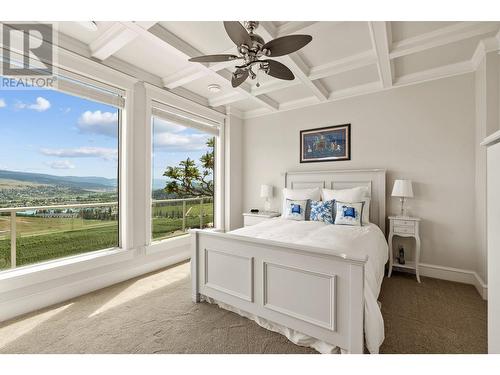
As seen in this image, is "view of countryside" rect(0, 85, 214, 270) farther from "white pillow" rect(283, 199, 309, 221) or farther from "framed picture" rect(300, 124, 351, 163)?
"white pillow" rect(283, 199, 309, 221)

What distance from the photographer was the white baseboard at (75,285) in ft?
7.15

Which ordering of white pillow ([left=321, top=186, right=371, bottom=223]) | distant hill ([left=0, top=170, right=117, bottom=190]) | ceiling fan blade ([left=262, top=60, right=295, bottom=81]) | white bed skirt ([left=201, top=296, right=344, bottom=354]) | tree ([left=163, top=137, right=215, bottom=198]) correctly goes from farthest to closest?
tree ([left=163, top=137, right=215, bottom=198]) < white pillow ([left=321, top=186, right=371, bottom=223]) < distant hill ([left=0, top=170, right=117, bottom=190]) < ceiling fan blade ([left=262, top=60, right=295, bottom=81]) < white bed skirt ([left=201, top=296, right=344, bottom=354])

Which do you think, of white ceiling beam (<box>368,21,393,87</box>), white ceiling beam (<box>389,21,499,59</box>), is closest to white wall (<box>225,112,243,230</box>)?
white ceiling beam (<box>368,21,393,87</box>)

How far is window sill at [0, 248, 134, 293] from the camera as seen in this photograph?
7.06 feet

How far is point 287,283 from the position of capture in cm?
177

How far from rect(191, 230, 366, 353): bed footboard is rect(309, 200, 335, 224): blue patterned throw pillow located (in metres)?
1.58

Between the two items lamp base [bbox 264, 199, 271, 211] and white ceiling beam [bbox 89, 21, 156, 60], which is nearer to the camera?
white ceiling beam [bbox 89, 21, 156, 60]

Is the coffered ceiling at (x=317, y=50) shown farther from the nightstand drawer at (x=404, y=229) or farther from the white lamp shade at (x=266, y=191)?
the nightstand drawer at (x=404, y=229)

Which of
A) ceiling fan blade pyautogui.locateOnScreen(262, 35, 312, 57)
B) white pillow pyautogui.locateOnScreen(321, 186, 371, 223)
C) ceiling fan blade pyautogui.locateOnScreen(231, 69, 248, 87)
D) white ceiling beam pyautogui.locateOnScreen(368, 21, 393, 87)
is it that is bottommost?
white pillow pyautogui.locateOnScreen(321, 186, 371, 223)

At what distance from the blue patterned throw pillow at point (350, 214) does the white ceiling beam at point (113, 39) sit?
2950 millimetres

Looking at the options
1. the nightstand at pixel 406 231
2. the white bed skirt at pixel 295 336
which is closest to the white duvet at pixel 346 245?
the white bed skirt at pixel 295 336

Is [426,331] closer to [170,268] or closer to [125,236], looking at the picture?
[170,268]

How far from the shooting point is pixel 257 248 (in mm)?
1924

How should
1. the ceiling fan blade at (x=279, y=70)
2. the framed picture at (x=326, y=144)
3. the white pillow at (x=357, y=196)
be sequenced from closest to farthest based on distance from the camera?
the ceiling fan blade at (x=279, y=70), the white pillow at (x=357, y=196), the framed picture at (x=326, y=144)
